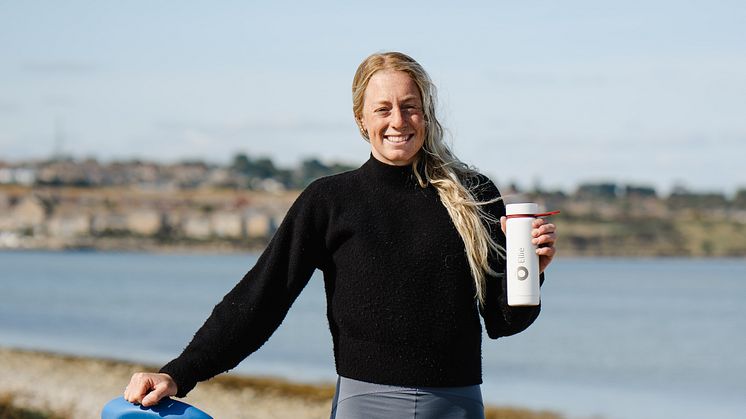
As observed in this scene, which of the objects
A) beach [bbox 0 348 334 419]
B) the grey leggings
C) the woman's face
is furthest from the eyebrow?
beach [bbox 0 348 334 419]

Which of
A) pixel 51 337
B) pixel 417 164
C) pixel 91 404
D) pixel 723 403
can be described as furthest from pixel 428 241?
pixel 51 337

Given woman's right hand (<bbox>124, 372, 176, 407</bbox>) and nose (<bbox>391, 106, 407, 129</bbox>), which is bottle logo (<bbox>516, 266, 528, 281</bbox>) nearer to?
nose (<bbox>391, 106, 407, 129</bbox>)

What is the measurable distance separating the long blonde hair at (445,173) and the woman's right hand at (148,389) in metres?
0.84

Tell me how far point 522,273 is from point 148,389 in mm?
1031

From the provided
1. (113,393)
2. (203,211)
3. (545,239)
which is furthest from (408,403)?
(203,211)

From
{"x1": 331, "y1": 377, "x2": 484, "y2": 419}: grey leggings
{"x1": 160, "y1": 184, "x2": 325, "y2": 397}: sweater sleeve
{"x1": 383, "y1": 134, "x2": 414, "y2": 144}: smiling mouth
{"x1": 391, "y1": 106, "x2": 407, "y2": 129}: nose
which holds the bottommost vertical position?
{"x1": 331, "y1": 377, "x2": 484, "y2": 419}: grey leggings

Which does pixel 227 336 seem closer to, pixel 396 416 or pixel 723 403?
pixel 396 416

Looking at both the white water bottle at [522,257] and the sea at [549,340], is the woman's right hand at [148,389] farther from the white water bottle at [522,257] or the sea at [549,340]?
the sea at [549,340]

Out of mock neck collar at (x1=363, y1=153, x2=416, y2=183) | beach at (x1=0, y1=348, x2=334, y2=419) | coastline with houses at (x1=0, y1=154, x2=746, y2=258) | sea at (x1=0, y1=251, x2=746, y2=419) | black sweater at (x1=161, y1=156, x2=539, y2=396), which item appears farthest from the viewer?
coastline with houses at (x1=0, y1=154, x2=746, y2=258)

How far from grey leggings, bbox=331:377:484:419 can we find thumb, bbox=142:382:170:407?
475mm

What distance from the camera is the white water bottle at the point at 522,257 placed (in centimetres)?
327

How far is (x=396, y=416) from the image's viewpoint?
11.0 ft

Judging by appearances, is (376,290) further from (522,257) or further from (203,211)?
(203,211)

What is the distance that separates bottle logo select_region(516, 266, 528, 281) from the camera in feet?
10.8
